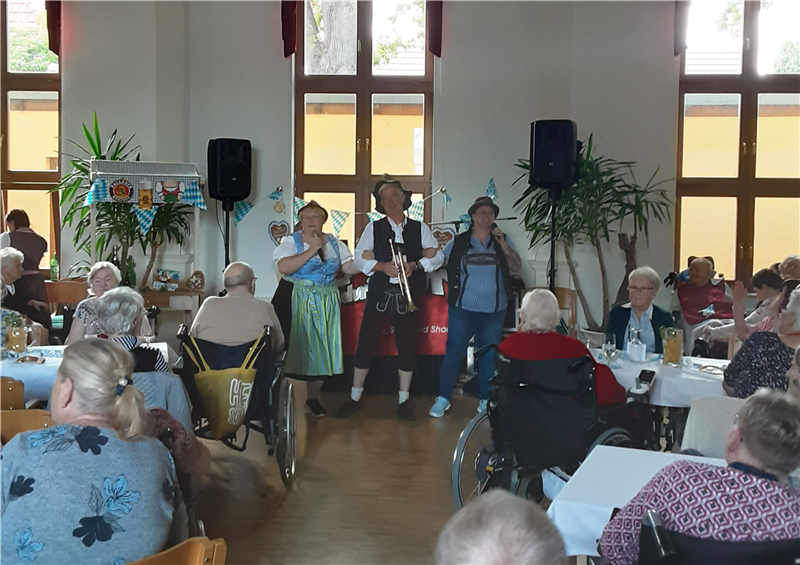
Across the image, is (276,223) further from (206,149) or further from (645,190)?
(645,190)

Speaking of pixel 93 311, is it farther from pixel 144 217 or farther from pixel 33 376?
pixel 144 217

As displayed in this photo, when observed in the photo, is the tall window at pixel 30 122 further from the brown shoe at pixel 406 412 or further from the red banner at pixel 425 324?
the brown shoe at pixel 406 412

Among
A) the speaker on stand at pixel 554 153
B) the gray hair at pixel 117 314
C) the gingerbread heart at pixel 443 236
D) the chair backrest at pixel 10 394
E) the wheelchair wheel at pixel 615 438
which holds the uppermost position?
the speaker on stand at pixel 554 153

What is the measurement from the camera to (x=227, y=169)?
6.87m

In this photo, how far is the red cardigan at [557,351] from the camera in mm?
2936

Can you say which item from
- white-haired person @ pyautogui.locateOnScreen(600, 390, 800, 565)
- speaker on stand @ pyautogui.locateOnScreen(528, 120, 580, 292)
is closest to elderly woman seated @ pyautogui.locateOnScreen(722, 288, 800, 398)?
white-haired person @ pyautogui.locateOnScreen(600, 390, 800, 565)

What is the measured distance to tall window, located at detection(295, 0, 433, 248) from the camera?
25.4 feet

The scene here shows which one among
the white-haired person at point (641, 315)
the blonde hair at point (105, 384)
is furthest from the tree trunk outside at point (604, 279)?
the blonde hair at point (105, 384)

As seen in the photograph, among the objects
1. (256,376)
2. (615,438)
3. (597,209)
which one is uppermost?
(597,209)

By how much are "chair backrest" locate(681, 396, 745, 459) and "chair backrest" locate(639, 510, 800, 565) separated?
882 mm

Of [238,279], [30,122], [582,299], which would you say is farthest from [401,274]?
[30,122]

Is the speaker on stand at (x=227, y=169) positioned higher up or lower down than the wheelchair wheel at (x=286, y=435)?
higher up

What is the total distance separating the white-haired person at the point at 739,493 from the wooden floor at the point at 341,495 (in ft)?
4.88

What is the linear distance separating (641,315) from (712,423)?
161 centimetres
